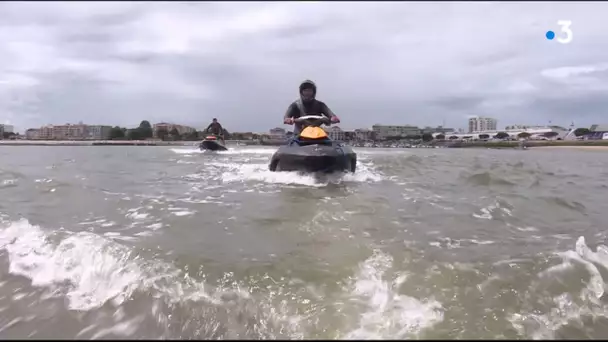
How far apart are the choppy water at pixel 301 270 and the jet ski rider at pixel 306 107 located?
5.86m

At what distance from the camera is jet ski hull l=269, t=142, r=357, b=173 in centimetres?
1068

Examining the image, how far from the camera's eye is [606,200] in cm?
888

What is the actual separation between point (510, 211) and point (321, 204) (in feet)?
9.64

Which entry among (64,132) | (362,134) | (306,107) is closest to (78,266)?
(306,107)

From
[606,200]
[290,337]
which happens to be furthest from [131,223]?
[606,200]

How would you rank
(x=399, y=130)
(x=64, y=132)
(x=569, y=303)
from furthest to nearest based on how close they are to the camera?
(x=399, y=130) < (x=64, y=132) < (x=569, y=303)

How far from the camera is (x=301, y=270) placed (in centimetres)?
391

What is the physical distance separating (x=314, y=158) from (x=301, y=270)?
22.5 ft

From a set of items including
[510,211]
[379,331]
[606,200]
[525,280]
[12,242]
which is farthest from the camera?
[606,200]

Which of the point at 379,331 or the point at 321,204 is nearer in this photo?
the point at 379,331

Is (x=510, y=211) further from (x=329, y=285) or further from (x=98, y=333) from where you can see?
(x=98, y=333)

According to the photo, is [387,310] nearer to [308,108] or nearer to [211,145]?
[308,108]

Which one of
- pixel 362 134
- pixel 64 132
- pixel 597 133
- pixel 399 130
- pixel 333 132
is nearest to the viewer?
pixel 333 132

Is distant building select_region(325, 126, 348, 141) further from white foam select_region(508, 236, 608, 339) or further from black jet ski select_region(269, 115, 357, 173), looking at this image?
white foam select_region(508, 236, 608, 339)
